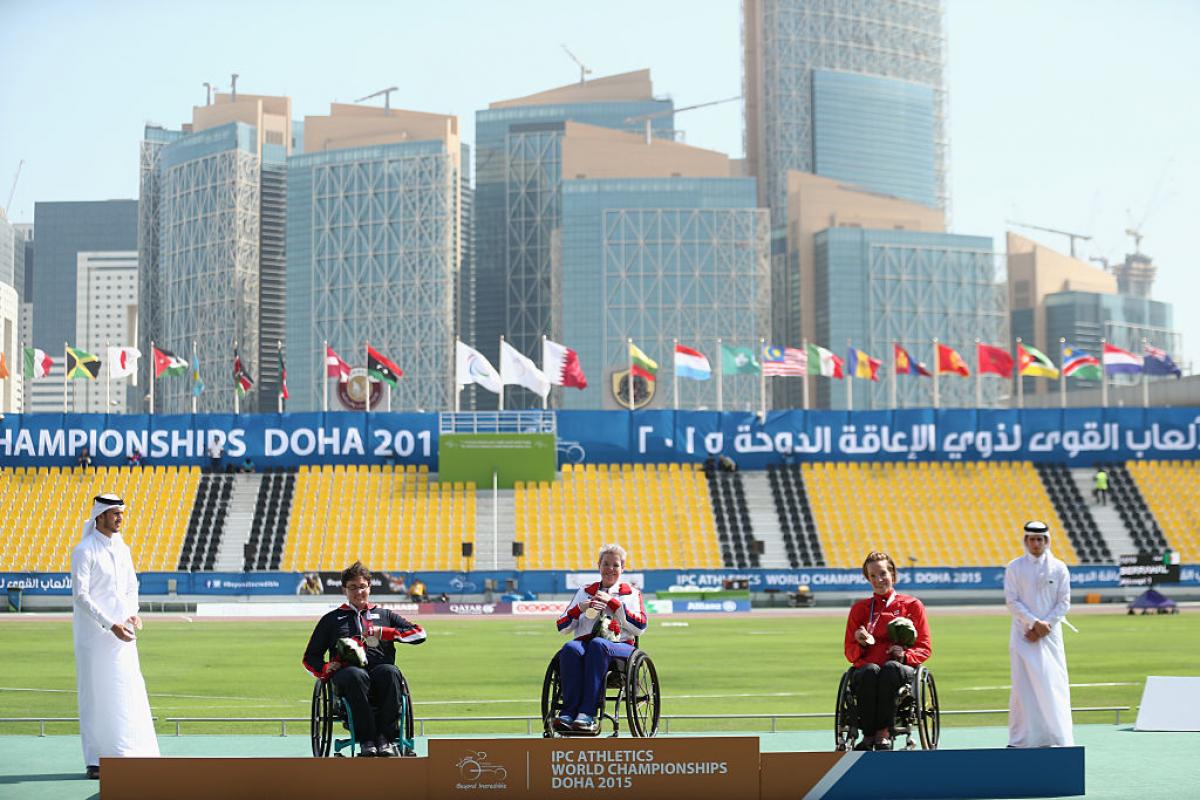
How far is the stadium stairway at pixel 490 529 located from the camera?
57250 millimetres

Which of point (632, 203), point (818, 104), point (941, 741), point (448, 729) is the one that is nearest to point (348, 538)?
point (448, 729)

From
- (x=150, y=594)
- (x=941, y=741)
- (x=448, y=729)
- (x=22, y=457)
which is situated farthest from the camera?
(x=22, y=457)

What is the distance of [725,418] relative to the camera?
6500cm

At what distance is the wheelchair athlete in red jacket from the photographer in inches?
546

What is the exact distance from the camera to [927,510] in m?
61.4

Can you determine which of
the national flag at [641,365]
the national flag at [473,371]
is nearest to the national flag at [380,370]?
the national flag at [473,371]

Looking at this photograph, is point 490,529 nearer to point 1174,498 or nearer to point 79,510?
point 79,510

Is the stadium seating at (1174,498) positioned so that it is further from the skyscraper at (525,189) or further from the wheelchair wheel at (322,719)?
the skyscraper at (525,189)

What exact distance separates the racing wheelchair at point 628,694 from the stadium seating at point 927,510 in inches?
1720

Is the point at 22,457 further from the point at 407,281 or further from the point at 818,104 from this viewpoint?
the point at 818,104

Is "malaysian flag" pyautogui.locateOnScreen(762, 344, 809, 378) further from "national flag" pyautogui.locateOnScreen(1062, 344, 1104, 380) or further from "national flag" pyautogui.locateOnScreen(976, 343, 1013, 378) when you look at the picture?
"national flag" pyautogui.locateOnScreen(1062, 344, 1104, 380)

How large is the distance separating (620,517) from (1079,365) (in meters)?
21.5

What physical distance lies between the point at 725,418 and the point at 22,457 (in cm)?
2818

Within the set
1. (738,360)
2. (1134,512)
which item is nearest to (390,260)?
(738,360)
